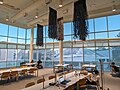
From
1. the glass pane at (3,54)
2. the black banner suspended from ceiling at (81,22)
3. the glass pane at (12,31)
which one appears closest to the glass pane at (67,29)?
the glass pane at (12,31)

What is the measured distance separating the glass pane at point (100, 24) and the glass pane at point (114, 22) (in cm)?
42

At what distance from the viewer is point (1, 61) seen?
1171cm

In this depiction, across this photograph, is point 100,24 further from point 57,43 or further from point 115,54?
point 57,43

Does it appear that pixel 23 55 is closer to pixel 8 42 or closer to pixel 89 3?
pixel 8 42

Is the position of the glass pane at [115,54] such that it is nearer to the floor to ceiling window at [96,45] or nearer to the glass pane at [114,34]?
the floor to ceiling window at [96,45]

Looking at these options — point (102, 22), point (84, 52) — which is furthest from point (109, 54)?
point (102, 22)

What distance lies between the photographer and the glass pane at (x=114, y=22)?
9.92m

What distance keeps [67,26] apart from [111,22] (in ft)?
14.3

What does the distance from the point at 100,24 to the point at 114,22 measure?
1205 millimetres

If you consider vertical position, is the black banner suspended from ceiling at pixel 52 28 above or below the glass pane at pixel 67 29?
below

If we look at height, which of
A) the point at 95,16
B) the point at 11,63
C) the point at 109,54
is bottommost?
the point at 11,63

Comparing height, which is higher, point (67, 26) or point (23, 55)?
point (67, 26)

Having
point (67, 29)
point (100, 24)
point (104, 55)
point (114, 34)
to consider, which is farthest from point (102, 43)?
point (67, 29)

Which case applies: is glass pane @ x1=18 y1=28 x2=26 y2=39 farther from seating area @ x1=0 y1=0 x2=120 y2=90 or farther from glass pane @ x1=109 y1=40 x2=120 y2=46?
glass pane @ x1=109 y1=40 x2=120 y2=46
